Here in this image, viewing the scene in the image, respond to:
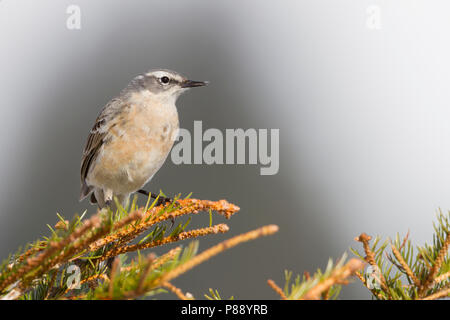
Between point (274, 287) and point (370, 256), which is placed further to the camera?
point (370, 256)

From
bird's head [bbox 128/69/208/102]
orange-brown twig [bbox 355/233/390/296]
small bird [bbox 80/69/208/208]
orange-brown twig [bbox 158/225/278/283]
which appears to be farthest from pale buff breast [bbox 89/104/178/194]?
orange-brown twig [bbox 158/225/278/283]

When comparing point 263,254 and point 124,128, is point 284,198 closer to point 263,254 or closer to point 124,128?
point 263,254

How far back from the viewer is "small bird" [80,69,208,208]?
347 centimetres

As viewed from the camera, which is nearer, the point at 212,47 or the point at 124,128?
the point at 124,128

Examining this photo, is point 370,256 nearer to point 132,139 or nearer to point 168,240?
point 168,240

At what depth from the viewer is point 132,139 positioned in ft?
11.5

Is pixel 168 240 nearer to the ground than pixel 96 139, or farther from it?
→ nearer to the ground

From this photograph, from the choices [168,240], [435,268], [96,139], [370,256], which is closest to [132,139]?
[96,139]

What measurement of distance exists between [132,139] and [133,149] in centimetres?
9

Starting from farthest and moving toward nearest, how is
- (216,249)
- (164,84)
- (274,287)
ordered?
(164,84) < (274,287) < (216,249)

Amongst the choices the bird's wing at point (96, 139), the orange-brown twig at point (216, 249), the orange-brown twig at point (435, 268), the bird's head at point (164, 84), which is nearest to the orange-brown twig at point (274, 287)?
the orange-brown twig at point (216, 249)
